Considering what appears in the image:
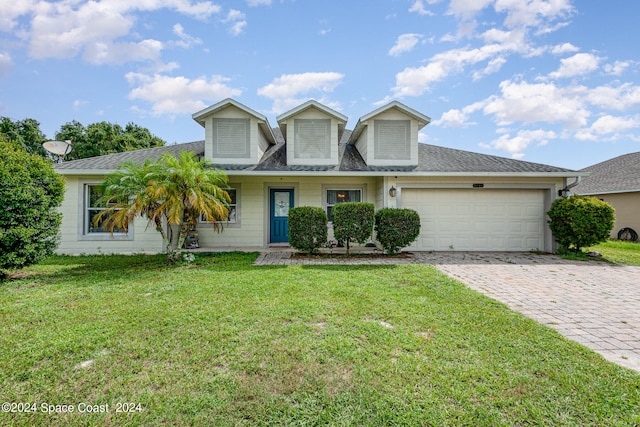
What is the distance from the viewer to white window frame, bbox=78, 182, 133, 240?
362 inches

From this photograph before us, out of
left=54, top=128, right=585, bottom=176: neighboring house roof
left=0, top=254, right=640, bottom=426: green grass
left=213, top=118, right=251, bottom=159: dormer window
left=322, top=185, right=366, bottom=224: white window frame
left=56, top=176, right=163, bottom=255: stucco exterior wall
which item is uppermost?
left=213, top=118, right=251, bottom=159: dormer window

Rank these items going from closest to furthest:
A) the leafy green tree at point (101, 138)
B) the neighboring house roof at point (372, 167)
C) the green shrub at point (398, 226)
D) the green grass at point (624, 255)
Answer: the green grass at point (624, 255) < the green shrub at point (398, 226) < the neighboring house roof at point (372, 167) < the leafy green tree at point (101, 138)

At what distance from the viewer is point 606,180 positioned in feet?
49.8

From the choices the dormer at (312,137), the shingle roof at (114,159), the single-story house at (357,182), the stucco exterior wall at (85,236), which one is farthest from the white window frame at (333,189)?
the stucco exterior wall at (85,236)

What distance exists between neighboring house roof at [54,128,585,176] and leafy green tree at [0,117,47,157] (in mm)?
25284

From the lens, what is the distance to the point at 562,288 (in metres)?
5.19

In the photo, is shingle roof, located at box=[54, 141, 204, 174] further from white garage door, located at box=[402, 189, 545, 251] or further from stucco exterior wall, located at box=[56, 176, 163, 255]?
white garage door, located at box=[402, 189, 545, 251]

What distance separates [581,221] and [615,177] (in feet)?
35.5

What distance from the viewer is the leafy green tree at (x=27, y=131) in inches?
999

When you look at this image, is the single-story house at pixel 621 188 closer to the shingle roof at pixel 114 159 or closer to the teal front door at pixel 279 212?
the teal front door at pixel 279 212

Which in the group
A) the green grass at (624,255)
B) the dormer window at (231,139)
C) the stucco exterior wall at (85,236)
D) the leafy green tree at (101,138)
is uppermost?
the leafy green tree at (101,138)

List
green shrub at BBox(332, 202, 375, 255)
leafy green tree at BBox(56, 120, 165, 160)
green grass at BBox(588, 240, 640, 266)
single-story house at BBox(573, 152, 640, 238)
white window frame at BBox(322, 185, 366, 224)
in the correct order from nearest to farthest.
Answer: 1. green grass at BBox(588, 240, 640, 266)
2. green shrub at BBox(332, 202, 375, 255)
3. white window frame at BBox(322, 185, 366, 224)
4. single-story house at BBox(573, 152, 640, 238)
5. leafy green tree at BBox(56, 120, 165, 160)

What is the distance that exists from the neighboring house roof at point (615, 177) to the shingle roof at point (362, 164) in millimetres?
6364

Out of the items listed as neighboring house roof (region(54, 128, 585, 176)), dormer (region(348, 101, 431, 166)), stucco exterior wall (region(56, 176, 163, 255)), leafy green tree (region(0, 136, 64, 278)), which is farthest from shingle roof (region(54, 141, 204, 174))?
dormer (region(348, 101, 431, 166))
